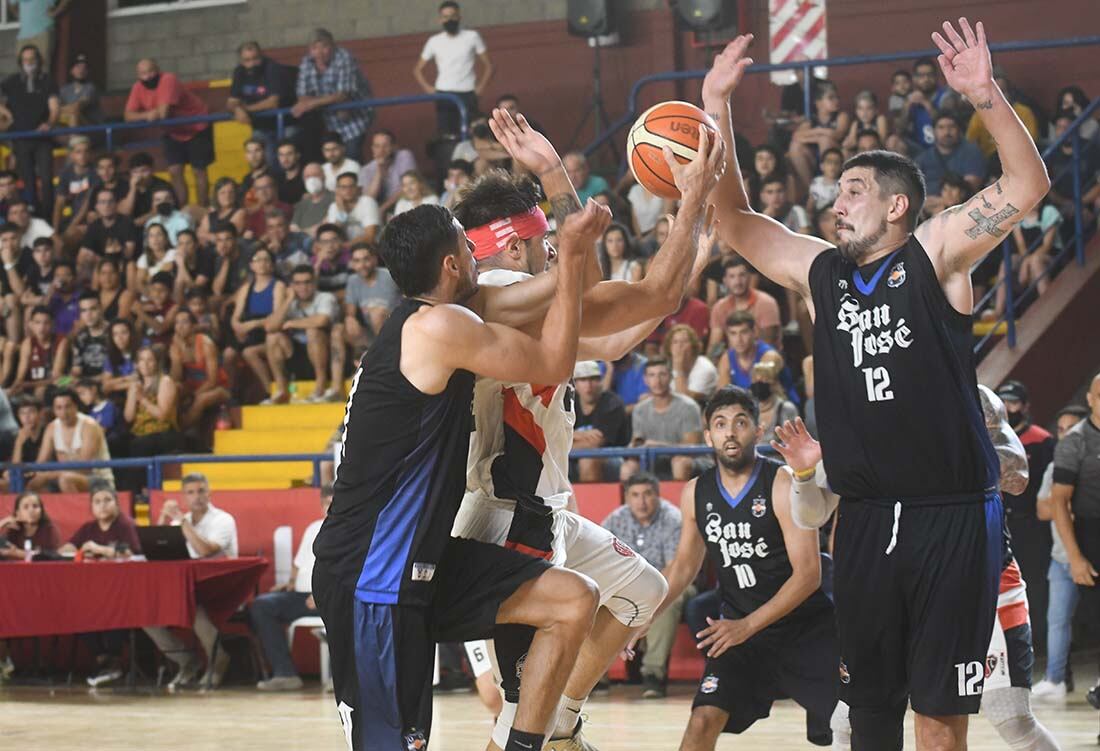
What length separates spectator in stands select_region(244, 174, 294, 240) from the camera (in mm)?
16219

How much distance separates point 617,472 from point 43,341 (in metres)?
6.70

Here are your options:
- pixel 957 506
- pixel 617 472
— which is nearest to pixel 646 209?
pixel 617 472

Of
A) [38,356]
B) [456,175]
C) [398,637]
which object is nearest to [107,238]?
[38,356]

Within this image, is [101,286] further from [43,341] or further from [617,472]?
[617,472]

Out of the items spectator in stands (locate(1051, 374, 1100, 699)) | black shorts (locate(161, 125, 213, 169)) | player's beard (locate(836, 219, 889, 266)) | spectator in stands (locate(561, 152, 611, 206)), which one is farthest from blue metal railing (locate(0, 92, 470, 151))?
player's beard (locate(836, 219, 889, 266))

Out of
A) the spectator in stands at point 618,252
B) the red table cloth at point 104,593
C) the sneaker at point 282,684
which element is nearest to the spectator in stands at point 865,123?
the spectator in stands at point 618,252

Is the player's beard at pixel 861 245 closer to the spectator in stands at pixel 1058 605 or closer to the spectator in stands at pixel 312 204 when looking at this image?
the spectator in stands at pixel 1058 605

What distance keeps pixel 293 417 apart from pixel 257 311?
114 centimetres

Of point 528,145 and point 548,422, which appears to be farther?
point 548,422

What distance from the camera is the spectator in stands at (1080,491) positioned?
9711mm

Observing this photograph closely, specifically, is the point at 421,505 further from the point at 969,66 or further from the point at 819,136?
the point at 819,136

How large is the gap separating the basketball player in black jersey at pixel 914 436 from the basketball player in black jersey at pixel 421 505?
859 millimetres

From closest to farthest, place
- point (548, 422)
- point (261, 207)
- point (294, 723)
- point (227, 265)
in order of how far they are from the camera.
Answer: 1. point (548, 422)
2. point (294, 723)
3. point (227, 265)
4. point (261, 207)

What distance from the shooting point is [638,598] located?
6207mm
